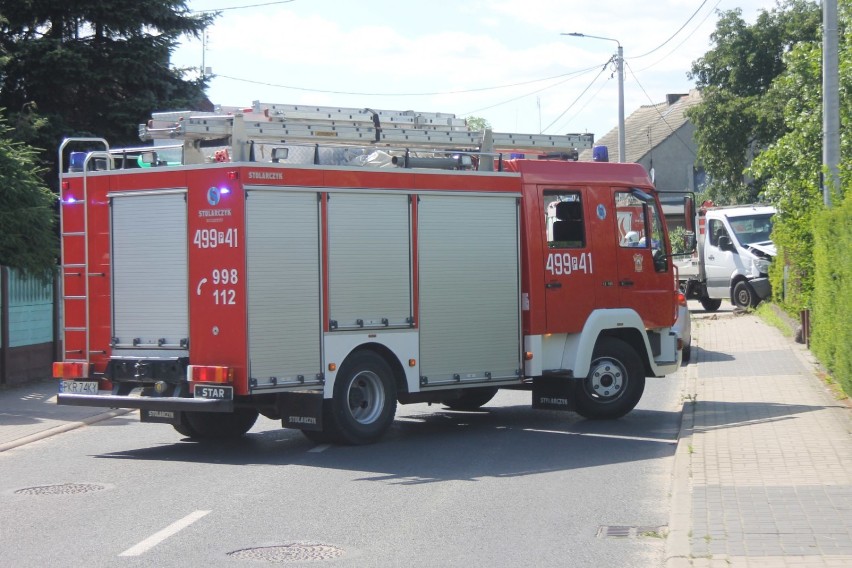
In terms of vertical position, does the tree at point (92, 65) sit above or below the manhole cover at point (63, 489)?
above

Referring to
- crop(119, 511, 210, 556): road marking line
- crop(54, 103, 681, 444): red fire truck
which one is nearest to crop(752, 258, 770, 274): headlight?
crop(54, 103, 681, 444): red fire truck

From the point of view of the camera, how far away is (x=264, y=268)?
11.2 metres

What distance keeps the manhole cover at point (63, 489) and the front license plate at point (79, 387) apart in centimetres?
174

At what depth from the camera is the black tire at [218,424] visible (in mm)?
12758

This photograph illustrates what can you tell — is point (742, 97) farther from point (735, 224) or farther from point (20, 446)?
point (20, 446)

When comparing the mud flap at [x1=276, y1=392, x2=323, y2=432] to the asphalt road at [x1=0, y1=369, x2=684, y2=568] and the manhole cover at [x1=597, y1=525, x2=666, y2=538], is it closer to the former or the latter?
the asphalt road at [x1=0, y1=369, x2=684, y2=568]

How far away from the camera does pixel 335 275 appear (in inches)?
462

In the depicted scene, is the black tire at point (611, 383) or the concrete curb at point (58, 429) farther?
the black tire at point (611, 383)

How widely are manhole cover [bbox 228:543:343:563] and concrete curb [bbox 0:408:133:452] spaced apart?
19.5 feet

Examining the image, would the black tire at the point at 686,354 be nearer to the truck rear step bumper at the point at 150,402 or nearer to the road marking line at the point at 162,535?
the truck rear step bumper at the point at 150,402

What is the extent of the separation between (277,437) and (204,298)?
2.54 metres

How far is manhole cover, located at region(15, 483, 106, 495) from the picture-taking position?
9859mm

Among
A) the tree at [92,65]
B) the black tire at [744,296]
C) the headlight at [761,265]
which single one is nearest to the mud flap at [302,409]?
the tree at [92,65]

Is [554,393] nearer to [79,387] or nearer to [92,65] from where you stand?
[79,387]
